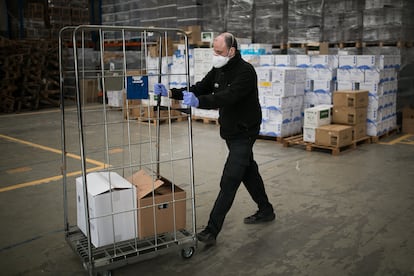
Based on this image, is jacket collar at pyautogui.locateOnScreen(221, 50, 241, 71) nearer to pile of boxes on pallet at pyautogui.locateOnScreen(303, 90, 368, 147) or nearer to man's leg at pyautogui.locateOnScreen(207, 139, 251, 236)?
man's leg at pyautogui.locateOnScreen(207, 139, 251, 236)

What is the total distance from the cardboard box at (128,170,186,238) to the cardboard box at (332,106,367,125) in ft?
17.0

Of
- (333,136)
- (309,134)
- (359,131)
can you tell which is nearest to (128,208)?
(333,136)

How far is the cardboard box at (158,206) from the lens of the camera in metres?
3.42

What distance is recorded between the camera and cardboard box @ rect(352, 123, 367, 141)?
789 centimetres

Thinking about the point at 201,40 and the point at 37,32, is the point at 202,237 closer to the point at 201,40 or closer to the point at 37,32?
the point at 201,40

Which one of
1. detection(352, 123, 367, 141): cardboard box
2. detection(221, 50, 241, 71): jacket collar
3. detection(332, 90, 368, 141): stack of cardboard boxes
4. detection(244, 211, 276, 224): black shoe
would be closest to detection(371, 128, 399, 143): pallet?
detection(352, 123, 367, 141): cardboard box

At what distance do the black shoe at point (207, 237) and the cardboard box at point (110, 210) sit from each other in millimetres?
624

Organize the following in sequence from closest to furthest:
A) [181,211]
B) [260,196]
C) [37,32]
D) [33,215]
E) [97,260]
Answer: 1. [97,260]
2. [181,211]
3. [260,196]
4. [33,215]
5. [37,32]

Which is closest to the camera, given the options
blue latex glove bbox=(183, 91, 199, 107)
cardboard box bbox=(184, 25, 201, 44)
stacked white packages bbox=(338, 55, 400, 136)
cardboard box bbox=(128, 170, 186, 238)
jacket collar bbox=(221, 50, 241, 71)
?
blue latex glove bbox=(183, 91, 199, 107)

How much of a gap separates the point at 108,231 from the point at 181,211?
60 cm

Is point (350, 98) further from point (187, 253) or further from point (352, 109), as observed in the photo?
point (187, 253)

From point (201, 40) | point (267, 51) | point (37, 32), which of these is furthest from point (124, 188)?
point (37, 32)

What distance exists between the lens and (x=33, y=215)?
4684 mm

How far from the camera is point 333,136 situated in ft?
24.3
